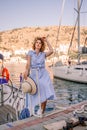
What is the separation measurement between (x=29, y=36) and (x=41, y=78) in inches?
4348

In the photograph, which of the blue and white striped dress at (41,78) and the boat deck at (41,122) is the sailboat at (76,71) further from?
the blue and white striped dress at (41,78)

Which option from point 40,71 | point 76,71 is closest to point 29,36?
point 76,71

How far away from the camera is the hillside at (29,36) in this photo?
101750 millimetres

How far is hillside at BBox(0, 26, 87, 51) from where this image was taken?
101750mm

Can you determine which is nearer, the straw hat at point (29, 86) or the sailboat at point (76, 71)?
the straw hat at point (29, 86)

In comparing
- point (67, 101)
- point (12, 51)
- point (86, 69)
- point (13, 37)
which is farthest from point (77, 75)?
point (13, 37)

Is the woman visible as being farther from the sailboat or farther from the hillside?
the hillside

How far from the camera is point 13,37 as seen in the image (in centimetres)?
11738

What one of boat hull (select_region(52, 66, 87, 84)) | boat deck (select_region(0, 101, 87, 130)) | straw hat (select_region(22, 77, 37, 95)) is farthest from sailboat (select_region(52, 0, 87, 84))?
straw hat (select_region(22, 77, 37, 95))

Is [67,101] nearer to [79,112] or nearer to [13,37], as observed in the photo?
[79,112]

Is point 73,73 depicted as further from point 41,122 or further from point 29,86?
point 41,122

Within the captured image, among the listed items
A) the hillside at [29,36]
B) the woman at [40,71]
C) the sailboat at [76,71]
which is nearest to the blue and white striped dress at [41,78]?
the woman at [40,71]

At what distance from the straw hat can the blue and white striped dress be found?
14 cm

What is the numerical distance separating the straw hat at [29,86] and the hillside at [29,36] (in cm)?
8722
